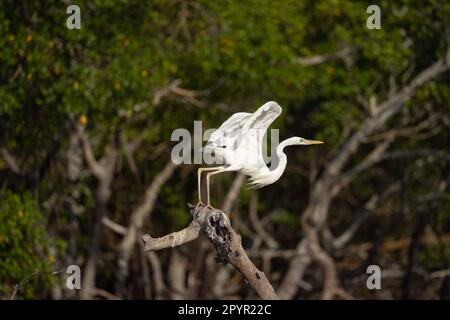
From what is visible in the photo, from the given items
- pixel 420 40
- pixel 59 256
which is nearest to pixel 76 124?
pixel 59 256

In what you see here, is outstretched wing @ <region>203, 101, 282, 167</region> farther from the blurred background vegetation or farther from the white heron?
the blurred background vegetation

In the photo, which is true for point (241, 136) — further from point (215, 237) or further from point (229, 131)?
point (215, 237)

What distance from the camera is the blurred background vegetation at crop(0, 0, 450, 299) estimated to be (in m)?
14.4

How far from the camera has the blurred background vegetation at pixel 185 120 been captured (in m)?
14.4

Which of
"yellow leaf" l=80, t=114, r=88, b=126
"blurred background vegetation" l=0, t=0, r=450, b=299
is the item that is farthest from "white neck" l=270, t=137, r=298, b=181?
"yellow leaf" l=80, t=114, r=88, b=126

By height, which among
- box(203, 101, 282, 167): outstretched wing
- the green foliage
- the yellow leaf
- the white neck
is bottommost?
the green foliage

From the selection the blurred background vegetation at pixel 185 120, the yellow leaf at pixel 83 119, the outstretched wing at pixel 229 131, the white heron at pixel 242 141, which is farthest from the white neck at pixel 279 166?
the yellow leaf at pixel 83 119

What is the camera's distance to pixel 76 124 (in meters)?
15.8

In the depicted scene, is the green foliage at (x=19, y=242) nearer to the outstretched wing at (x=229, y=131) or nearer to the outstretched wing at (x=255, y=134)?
the outstretched wing at (x=229, y=131)

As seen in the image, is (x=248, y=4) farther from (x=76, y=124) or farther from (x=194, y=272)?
(x=194, y=272)

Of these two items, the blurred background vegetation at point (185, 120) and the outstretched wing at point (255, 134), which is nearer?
the outstretched wing at point (255, 134)

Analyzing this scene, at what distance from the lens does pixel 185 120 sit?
17.3 metres

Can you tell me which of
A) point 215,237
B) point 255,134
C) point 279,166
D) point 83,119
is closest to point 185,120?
point 83,119

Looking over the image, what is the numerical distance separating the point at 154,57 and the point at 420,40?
163 inches
